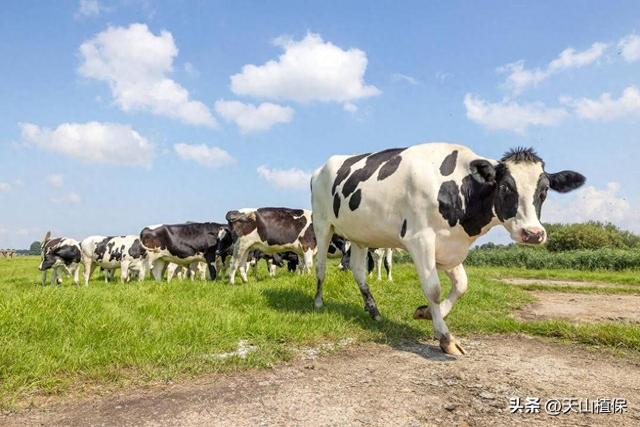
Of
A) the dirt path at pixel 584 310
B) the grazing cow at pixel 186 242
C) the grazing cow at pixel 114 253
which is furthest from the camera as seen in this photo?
the grazing cow at pixel 114 253

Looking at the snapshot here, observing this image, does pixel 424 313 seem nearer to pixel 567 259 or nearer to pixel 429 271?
pixel 429 271

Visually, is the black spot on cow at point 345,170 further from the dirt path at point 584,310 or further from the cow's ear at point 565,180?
the dirt path at point 584,310

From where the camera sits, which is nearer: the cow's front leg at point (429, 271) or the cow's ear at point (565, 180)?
the cow's front leg at point (429, 271)

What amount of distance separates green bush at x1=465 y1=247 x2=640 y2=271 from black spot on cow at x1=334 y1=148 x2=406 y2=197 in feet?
97.6

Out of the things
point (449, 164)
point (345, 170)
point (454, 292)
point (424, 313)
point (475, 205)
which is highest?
point (345, 170)

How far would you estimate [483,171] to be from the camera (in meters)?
5.43

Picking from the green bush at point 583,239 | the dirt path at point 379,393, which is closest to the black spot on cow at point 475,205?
the dirt path at point 379,393

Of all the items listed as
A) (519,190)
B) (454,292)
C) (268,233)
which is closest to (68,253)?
(268,233)

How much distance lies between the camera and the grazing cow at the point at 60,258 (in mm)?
20031

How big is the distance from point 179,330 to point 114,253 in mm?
14992

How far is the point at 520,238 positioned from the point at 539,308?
17.5 feet

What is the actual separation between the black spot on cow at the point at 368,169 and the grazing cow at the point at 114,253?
13.7m

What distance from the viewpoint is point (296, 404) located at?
3625mm

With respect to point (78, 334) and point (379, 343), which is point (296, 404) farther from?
point (78, 334)
